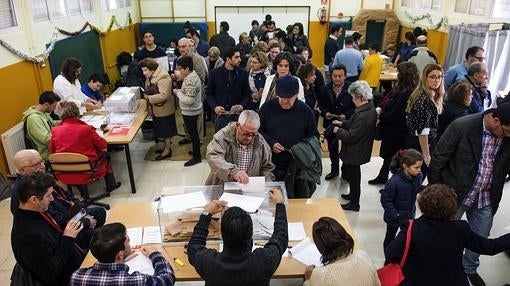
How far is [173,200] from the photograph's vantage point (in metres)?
2.77

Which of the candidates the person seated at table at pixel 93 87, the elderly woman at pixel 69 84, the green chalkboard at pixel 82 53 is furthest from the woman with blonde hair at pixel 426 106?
the green chalkboard at pixel 82 53

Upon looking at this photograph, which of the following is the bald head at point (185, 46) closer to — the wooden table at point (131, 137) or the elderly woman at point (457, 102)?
the wooden table at point (131, 137)

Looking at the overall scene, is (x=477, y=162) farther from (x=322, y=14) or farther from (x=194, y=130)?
(x=322, y=14)

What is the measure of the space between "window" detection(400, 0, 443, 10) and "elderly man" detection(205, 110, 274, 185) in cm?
801

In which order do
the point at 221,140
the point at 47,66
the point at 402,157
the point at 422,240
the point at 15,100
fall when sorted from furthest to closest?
the point at 47,66 < the point at 15,100 < the point at 402,157 < the point at 221,140 < the point at 422,240

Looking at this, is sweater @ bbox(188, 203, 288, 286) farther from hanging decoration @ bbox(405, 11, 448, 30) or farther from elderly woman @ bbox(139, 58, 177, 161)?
hanging decoration @ bbox(405, 11, 448, 30)

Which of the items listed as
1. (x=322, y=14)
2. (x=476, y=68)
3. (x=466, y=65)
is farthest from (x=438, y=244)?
(x=322, y=14)

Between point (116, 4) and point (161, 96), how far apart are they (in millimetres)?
5989

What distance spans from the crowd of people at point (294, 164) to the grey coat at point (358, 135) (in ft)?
0.05

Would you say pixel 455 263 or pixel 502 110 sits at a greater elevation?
pixel 502 110

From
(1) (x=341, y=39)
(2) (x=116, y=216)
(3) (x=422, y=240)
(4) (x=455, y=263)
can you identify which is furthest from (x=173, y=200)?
(1) (x=341, y=39)

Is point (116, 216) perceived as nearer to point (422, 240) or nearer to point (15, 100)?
point (422, 240)

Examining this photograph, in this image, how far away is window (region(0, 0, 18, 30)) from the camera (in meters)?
5.24

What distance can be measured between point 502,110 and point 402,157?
804 millimetres
